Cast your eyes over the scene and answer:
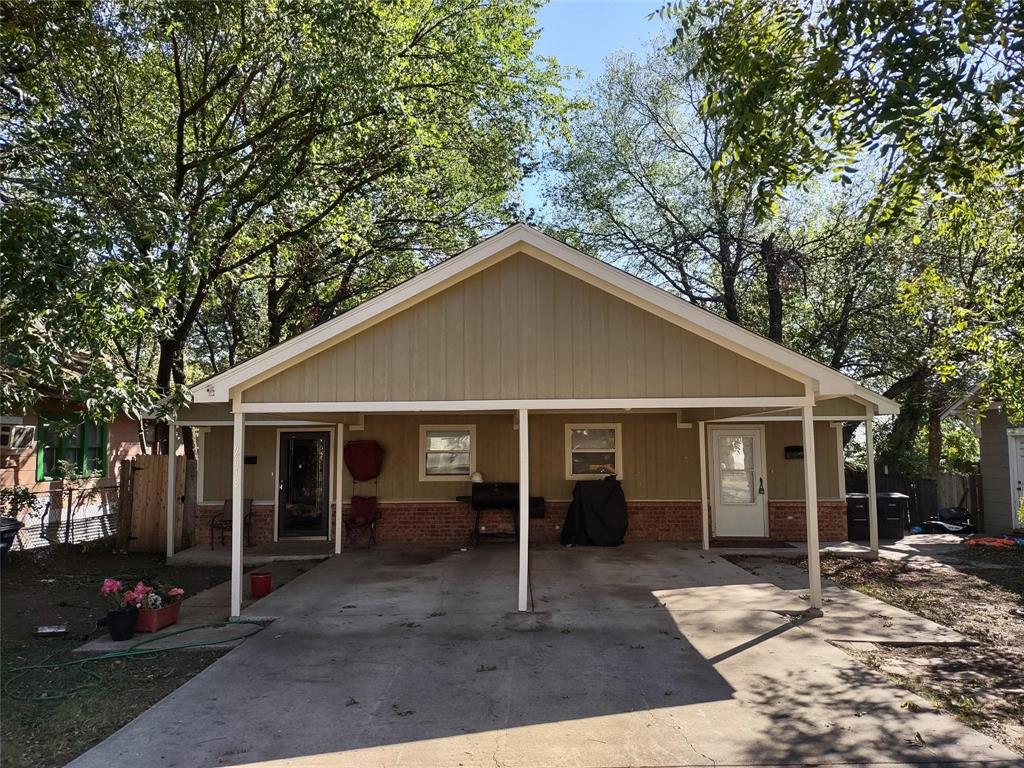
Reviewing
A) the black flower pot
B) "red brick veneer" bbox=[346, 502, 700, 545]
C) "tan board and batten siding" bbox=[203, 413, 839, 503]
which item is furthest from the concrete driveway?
"tan board and batten siding" bbox=[203, 413, 839, 503]

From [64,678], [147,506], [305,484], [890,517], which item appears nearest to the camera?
[64,678]

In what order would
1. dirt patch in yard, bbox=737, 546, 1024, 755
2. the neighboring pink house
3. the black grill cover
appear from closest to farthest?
1. dirt patch in yard, bbox=737, 546, 1024, 755
2. the black grill cover
3. the neighboring pink house

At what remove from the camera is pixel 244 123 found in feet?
39.1

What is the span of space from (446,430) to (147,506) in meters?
5.77

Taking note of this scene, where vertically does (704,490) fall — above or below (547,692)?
above

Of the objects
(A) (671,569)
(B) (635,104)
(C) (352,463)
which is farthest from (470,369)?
(B) (635,104)

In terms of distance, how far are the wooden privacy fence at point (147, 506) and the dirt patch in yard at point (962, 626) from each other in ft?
32.6

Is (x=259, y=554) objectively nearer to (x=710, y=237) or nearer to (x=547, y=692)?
(x=547, y=692)

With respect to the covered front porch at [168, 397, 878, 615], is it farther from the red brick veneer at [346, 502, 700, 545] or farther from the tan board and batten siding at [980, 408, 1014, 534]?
the tan board and batten siding at [980, 408, 1014, 534]

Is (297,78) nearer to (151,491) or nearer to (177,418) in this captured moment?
(177,418)

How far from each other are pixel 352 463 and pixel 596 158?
10.7 metres

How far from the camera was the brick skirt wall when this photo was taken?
40.3 ft

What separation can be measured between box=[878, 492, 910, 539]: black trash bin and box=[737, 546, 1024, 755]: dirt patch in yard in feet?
4.50

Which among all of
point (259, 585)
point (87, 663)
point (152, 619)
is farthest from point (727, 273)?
point (87, 663)
